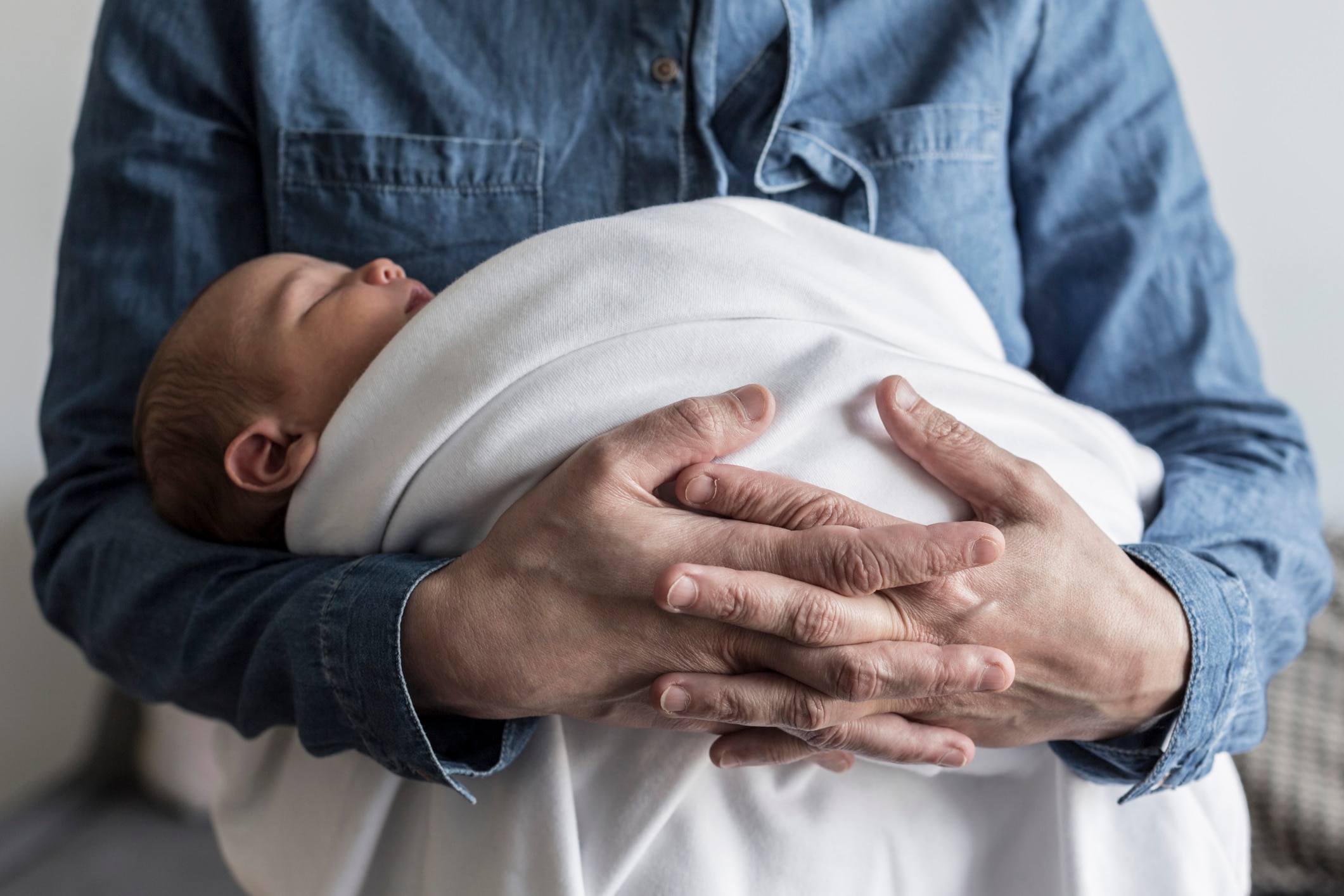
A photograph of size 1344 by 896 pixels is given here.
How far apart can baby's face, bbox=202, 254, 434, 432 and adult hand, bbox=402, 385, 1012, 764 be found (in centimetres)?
25

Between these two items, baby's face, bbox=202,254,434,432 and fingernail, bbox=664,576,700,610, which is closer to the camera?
fingernail, bbox=664,576,700,610

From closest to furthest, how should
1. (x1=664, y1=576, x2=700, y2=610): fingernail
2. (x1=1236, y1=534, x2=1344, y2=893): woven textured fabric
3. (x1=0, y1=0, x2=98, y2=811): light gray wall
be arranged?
(x1=664, y1=576, x2=700, y2=610): fingernail → (x1=1236, y1=534, x2=1344, y2=893): woven textured fabric → (x1=0, y1=0, x2=98, y2=811): light gray wall

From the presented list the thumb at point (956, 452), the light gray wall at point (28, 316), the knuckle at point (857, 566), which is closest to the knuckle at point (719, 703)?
the knuckle at point (857, 566)

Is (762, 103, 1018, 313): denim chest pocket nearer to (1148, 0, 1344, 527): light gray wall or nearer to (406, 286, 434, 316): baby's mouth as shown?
(406, 286, 434, 316): baby's mouth

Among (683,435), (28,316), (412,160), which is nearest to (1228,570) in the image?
(683,435)

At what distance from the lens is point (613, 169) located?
3.23 ft

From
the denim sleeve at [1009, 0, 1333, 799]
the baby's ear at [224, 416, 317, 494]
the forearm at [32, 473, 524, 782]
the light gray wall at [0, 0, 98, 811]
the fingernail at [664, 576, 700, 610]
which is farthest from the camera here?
the light gray wall at [0, 0, 98, 811]

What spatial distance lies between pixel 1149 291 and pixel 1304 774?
1042mm

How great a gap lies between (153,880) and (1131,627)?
172 cm

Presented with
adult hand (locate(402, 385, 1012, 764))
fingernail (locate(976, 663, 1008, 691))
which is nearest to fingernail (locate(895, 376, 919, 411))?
adult hand (locate(402, 385, 1012, 764))

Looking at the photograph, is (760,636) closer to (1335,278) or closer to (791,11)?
(791,11)

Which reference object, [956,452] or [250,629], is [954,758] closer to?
[956,452]

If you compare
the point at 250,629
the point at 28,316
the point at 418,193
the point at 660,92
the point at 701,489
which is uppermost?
the point at 660,92

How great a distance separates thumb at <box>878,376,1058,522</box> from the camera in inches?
28.0
